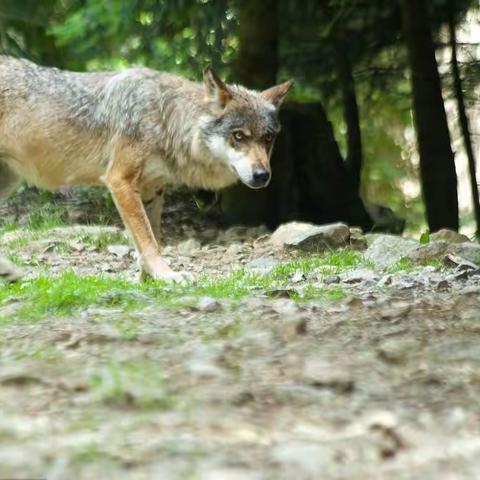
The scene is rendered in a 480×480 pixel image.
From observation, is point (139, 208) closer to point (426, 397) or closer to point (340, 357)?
point (340, 357)

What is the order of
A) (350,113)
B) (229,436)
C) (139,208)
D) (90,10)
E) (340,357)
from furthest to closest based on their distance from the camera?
(350,113), (90,10), (139,208), (340,357), (229,436)

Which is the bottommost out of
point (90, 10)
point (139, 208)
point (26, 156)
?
point (139, 208)

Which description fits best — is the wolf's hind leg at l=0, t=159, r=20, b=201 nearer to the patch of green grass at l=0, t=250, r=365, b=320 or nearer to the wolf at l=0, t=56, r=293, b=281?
the wolf at l=0, t=56, r=293, b=281

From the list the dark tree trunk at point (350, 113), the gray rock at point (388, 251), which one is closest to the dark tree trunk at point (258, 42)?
the dark tree trunk at point (350, 113)

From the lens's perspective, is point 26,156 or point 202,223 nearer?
point 26,156

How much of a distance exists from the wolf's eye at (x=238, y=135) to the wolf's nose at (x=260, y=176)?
410 mm

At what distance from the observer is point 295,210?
14844mm

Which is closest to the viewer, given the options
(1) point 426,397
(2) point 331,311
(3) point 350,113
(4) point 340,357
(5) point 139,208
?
(1) point 426,397

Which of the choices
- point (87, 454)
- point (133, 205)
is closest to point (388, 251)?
point (133, 205)

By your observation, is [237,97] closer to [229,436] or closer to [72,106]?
[72,106]

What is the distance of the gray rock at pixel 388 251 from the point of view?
8.09m

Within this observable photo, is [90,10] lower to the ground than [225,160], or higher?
higher

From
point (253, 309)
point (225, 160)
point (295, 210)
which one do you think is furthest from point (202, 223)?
point (253, 309)

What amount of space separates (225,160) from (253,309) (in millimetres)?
3244
